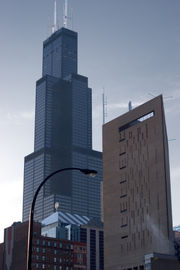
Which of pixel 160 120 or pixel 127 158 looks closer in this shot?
pixel 160 120

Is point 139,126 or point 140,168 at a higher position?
point 139,126

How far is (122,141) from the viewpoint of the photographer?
200 m

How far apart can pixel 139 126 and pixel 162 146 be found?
55.3 ft

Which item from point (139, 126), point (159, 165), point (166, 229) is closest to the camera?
point (166, 229)

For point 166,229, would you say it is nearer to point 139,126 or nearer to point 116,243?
point 116,243

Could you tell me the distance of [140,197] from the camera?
183 meters

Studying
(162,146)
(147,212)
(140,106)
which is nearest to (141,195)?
(147,212)

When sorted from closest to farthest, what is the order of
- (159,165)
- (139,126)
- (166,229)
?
(166,229) < (159,165) < (139,126)

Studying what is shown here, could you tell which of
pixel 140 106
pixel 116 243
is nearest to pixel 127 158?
pixel 140 106

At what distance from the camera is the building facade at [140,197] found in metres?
171

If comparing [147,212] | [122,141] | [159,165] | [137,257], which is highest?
[122,141]

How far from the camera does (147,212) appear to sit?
17650 centimetres

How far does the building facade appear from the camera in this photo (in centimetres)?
17100

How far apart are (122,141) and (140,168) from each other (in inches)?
676
